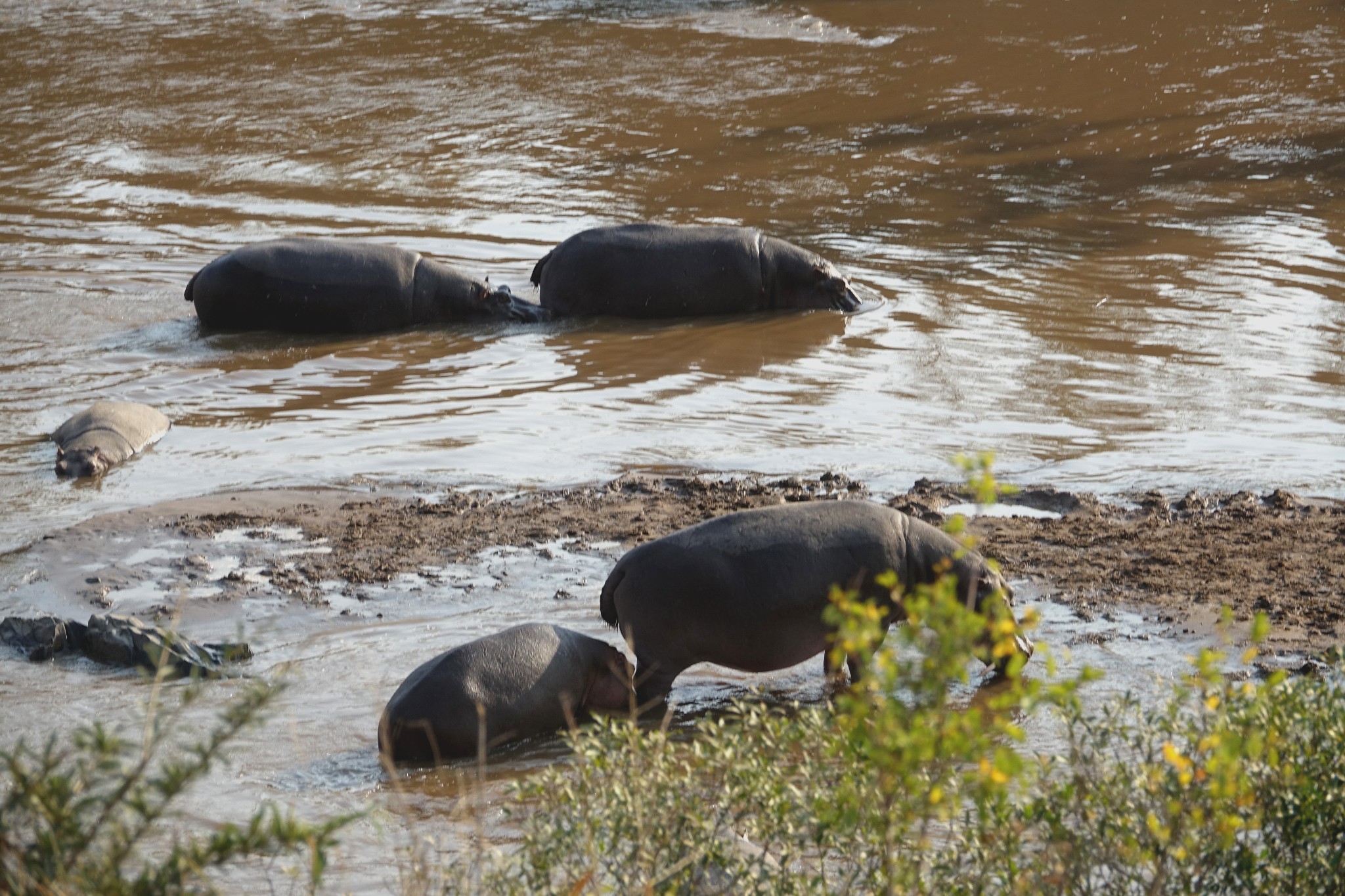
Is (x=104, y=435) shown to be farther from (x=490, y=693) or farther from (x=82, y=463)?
(x=490, y=693)

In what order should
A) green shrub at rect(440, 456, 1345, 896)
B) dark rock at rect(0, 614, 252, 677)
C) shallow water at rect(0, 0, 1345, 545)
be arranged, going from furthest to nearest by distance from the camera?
1. shallow water at rect(0, 0, 1345, 545)
2. dark rock at rect(0, 614, 252, 677)
3. green shrub at rect(440, 456, 1345, 896)

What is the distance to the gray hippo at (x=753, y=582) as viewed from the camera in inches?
201

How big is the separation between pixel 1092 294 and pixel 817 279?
1.95 m

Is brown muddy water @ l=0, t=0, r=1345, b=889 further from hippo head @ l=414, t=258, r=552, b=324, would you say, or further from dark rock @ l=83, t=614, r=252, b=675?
hippo head @ l=414, t=258, r=552, b=324

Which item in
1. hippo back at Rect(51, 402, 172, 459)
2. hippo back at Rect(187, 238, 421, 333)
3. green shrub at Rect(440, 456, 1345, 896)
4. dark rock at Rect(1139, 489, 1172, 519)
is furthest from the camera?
hippo back at Rect(187, 238, 421, 333)

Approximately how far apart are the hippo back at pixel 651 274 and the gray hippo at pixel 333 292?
41cm

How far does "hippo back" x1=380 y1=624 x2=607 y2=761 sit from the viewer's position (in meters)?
4.78

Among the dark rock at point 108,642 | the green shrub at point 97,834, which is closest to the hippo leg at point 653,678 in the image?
the dark rock at point 108,642

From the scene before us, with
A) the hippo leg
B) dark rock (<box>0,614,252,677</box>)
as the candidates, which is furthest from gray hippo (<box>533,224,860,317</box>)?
the hippo leg

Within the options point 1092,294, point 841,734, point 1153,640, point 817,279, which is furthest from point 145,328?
point 841,734

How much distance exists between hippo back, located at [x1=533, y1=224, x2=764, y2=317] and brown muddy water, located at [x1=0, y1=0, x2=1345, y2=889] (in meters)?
0.26

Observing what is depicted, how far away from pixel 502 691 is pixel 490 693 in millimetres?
49

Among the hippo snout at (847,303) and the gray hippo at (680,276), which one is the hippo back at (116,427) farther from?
the hippo snout at (847,303)

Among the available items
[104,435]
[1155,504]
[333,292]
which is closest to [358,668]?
[104,435]
